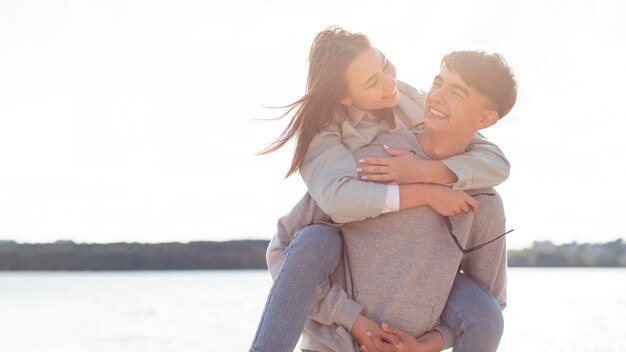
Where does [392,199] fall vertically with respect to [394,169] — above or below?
below

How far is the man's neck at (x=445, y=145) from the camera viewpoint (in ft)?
11.7

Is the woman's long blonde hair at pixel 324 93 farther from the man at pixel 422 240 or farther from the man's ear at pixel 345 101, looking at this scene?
the man at pixel 422 240

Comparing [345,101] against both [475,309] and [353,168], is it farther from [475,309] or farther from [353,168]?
[475,309]

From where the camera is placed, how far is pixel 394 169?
3.41 metres

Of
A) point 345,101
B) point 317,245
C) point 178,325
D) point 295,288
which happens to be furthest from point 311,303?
point 178,325

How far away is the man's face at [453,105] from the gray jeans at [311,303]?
0.56m

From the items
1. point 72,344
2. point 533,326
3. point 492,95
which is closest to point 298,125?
point 492,95

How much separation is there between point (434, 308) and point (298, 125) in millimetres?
847

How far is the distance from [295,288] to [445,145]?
0.80 m

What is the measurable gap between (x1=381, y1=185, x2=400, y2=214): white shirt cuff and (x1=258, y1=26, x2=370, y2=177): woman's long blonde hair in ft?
1.20

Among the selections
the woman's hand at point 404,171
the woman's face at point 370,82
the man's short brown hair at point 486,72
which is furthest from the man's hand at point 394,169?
the man's short brown hair at point 486,72

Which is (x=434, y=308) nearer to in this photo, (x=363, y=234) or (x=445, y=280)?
(x=445, y=280)

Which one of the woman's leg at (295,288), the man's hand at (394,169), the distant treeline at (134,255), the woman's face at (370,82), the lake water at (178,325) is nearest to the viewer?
the woman's leg at (295,288)

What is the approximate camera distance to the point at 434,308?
351 centimetres
